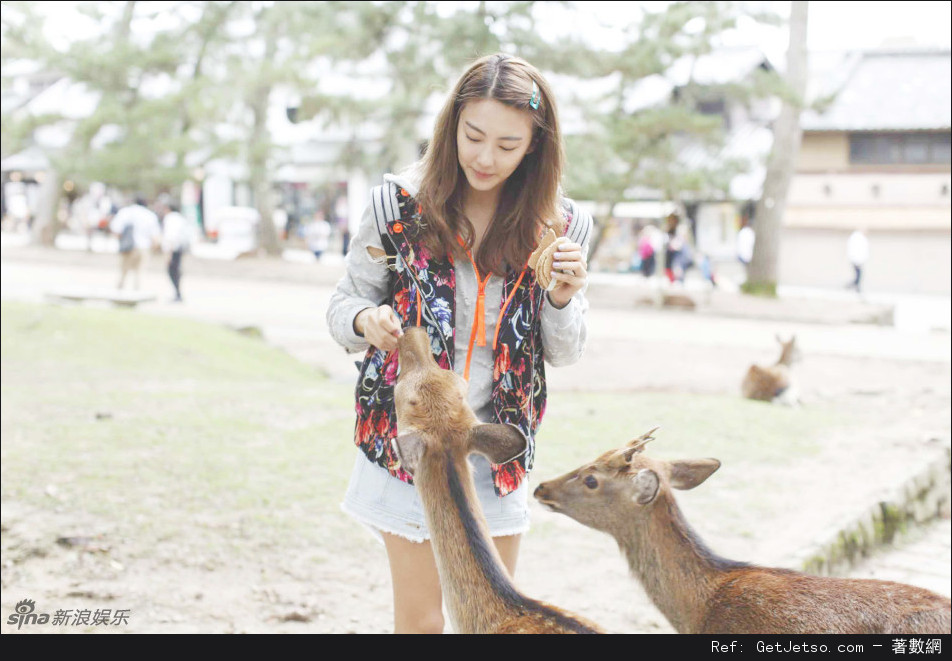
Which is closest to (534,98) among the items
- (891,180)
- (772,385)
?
(891,180)

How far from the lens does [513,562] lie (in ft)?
7.44

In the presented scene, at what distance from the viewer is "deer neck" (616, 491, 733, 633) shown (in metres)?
2.53

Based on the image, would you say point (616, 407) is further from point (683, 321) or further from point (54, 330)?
point (683, 321)

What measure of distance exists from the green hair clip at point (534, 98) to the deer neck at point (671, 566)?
1049mm

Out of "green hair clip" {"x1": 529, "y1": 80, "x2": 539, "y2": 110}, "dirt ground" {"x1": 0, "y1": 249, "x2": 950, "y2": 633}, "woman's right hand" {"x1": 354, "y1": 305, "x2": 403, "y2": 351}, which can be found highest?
"green hair clip" {"x1": 529, "y1": 80, "x2": 539, "y2": 110}

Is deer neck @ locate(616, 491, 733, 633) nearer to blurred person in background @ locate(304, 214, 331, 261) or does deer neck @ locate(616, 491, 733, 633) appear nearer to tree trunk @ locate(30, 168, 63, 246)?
blurred person in background @ locate(304, 214, 331, 261)

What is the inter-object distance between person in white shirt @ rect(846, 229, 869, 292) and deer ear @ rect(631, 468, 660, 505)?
4.47 m

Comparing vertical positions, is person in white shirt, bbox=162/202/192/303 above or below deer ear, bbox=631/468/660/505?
below

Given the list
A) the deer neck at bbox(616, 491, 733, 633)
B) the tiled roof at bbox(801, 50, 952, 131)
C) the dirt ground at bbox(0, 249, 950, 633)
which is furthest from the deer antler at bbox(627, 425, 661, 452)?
the tiled roof at bbox(801, 50, 952, 131)

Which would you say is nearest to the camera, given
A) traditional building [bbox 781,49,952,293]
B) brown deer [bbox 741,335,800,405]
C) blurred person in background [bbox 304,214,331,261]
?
traditional building [bbox 781,49,952,293]

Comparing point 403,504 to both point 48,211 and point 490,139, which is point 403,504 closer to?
point 490,139

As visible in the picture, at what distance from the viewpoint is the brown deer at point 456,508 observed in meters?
1.83

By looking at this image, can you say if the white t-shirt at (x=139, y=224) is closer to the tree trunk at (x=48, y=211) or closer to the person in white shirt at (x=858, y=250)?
the tree trunk at (x=48, y=211)

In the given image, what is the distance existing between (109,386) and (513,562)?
5142 mm
